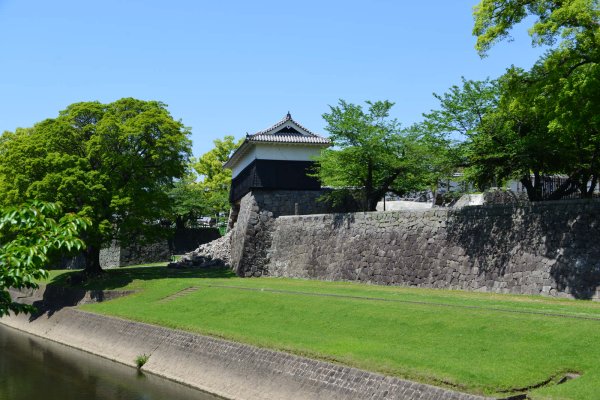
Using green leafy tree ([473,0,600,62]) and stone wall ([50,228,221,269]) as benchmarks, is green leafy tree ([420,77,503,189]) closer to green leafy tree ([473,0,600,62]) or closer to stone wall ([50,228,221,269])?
green leafy tree ([473,0,600,62])

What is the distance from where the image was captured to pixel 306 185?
3306 centimetres

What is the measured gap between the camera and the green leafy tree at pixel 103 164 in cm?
2888

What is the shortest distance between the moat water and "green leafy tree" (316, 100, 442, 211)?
43.3 ft

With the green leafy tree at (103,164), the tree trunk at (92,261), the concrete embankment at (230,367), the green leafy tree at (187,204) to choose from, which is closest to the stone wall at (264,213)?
the green leafy tree at (103,164)

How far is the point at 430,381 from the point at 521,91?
1053 centimetres

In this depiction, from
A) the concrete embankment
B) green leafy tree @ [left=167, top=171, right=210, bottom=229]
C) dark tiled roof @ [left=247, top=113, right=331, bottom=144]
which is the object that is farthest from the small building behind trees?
green leafy tree @ [left=167, top=171, right=210, bottom=229]

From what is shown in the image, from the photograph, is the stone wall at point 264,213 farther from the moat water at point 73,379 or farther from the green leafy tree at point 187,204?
the green leafy tree at point 187,204

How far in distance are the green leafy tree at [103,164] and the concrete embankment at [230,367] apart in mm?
6623

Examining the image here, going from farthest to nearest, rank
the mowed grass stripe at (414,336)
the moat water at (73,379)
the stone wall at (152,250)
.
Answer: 1. the stone wall at (152,250)
2. the moat water at (73,379)
3. the mowed grass stripe at (414,336)

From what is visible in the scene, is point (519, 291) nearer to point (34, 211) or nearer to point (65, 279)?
point (34, 211)

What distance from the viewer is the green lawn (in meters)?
10.3

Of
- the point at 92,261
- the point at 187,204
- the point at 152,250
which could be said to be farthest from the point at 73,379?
the point at 187,204

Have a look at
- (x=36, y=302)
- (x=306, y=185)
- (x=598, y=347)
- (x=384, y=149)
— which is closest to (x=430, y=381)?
(x=598, y=347)

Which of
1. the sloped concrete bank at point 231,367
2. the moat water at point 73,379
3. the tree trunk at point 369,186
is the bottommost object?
the moat water at point 73,379
